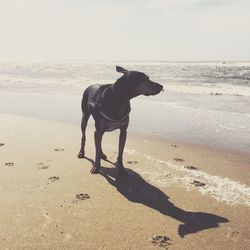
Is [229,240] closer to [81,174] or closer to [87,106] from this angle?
[81,174]

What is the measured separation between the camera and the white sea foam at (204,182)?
602 cm

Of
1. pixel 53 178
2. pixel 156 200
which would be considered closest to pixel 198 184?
pixel 156 200

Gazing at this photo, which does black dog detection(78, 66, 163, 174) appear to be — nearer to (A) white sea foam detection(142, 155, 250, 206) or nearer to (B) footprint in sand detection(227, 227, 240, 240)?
(A) white sea foam detection(142, 155, 250, 206)

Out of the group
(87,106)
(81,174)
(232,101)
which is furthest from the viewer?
(232,101)

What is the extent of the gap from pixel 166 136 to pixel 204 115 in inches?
134

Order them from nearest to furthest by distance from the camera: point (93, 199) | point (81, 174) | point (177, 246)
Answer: point (177, 246) < point (93, 199) < point (81, 174)

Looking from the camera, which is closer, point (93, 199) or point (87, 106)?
point (93, 199)

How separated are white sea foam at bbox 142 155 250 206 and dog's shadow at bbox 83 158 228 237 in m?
0.31

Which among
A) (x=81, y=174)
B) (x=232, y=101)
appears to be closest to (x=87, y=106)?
(x=81, y=174)

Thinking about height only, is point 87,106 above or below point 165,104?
above

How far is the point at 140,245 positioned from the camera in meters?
4.48

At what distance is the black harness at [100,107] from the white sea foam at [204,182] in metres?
1.14

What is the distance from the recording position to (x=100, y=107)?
688cm

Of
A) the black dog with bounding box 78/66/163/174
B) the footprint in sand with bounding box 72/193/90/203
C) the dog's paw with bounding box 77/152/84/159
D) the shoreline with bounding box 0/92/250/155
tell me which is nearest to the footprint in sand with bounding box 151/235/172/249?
the footprint in sand with bounding box 72/193/90/203
